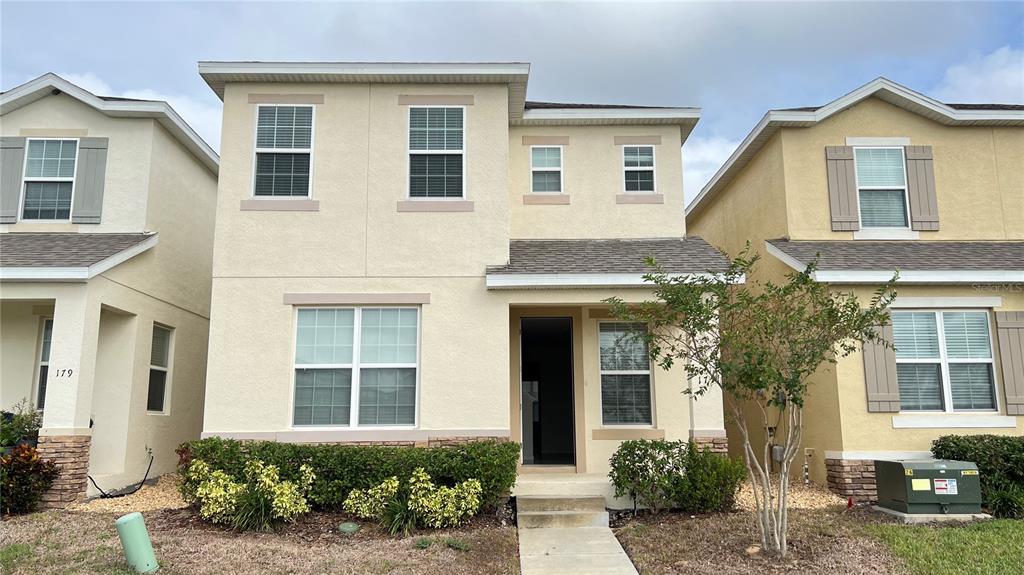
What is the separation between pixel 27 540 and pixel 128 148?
21.7 feet

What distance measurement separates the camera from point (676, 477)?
8.73 meters

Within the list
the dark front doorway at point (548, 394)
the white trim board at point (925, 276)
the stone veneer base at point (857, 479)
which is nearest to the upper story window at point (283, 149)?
the dark front doorway at point (548, 394)

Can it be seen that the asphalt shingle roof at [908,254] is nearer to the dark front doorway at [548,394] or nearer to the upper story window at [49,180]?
the dark front doorway at [548,394]

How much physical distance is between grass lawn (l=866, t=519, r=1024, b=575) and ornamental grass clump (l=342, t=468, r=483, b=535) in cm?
465

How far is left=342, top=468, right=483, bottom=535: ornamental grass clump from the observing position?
8.25m

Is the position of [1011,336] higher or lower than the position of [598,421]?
higher

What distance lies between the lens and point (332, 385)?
975 cm

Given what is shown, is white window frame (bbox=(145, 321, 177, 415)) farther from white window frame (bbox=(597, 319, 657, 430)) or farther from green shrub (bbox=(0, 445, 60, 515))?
white window frame (bbox=(597, 319, 657, 430))

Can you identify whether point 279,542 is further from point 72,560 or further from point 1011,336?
point 1011,336

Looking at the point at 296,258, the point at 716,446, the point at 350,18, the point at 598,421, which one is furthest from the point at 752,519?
the point at 350,18

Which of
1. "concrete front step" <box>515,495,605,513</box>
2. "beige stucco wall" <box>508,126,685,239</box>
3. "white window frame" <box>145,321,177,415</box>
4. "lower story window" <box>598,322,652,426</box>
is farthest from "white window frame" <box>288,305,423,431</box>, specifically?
"white window frame" <box>145,321,177,415</box>

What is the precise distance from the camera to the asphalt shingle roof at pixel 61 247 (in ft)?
32.2

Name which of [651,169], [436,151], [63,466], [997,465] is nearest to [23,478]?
[63,466]

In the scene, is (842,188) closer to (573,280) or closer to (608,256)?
(608,256)
